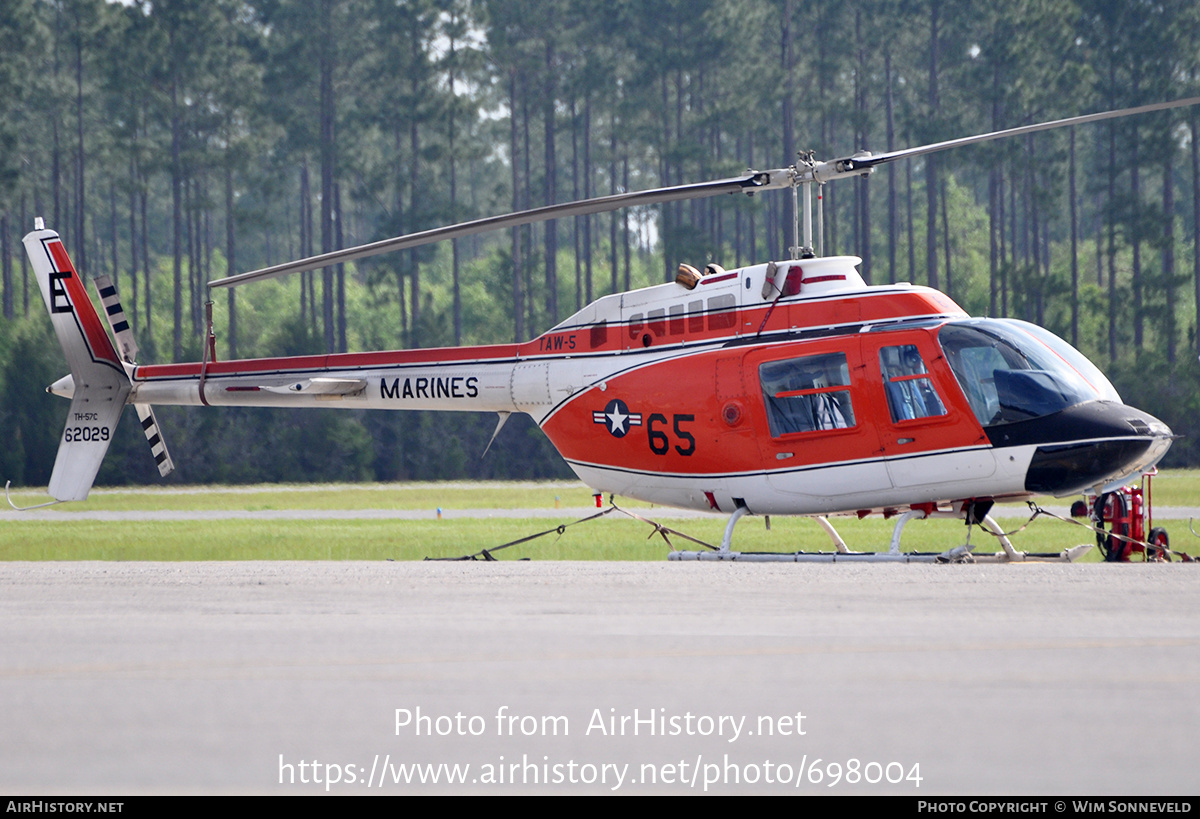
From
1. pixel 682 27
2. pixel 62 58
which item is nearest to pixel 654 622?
pixel 682 27

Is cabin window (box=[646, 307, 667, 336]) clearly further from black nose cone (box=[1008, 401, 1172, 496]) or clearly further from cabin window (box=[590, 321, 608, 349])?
black nose cone (box=[1008, 401, 1172, 496])

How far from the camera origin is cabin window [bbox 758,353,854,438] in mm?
13156

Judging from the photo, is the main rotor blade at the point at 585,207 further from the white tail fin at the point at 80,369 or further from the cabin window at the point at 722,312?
the white tail fin at the point at 80,369

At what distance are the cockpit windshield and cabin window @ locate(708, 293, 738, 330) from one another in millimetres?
2398

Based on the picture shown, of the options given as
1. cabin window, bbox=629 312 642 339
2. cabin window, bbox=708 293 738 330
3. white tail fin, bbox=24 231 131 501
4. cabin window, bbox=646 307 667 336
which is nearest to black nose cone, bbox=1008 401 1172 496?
cabin window, bbox=708 293 738 330

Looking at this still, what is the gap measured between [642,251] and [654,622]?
82.5m

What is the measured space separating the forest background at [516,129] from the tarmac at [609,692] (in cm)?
4067

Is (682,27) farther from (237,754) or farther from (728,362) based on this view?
(237,754)

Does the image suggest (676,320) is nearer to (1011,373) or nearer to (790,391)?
(790,391)

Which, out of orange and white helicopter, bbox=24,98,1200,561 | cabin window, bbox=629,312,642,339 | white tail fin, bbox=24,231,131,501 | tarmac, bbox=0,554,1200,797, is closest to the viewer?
tarmac, bbox=0,554,1200,797

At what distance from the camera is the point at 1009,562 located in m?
12.6

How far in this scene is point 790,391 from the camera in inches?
530

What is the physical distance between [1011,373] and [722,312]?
323 cm

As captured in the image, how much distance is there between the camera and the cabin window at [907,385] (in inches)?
502
